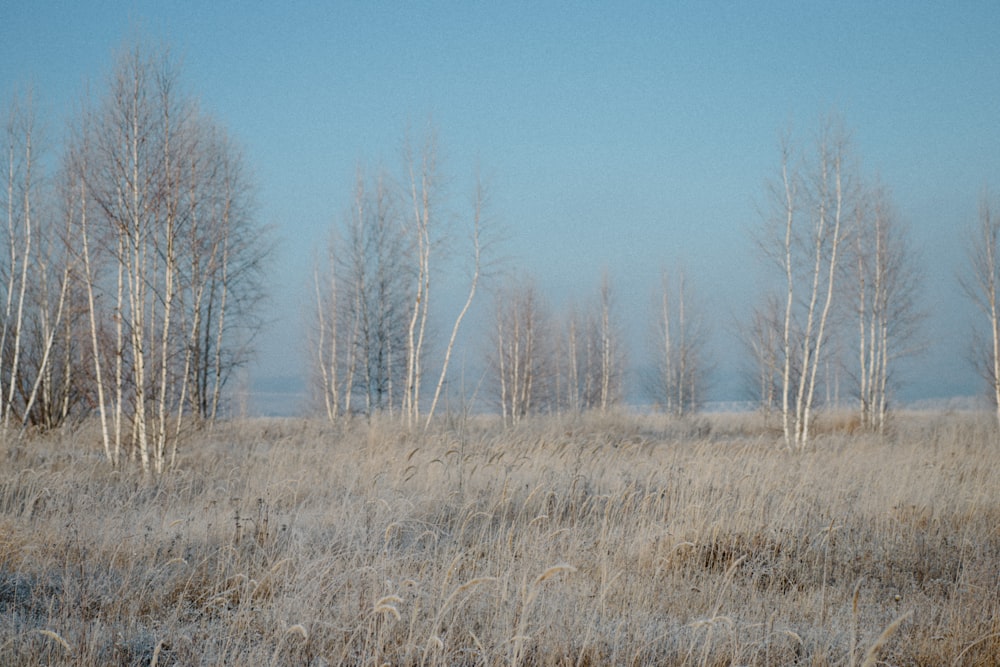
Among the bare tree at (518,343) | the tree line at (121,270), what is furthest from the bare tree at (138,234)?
the bare tree at (518,343)

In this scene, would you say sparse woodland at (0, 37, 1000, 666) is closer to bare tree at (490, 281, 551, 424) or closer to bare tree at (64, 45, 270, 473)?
bare tree at (64, 45, 270, 473)

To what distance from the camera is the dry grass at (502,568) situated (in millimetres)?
3008

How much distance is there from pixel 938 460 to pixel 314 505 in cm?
885

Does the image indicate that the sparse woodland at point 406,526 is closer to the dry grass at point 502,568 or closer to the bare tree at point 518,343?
the dry grass at point 502,568

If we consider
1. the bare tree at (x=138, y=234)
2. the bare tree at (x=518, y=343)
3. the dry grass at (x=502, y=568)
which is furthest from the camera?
the bare tree at (x=518, y=343)

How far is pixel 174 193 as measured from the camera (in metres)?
9.10

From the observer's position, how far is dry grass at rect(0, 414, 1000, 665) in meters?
3.01

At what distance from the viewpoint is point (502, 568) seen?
415cm

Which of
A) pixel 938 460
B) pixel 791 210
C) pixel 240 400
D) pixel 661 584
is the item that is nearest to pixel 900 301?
pixel 791 210

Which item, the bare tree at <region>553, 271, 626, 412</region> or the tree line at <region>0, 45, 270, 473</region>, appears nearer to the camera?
the tree line at <region>0, 45, 270, 473</region>

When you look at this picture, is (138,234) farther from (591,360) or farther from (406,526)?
(591,360)

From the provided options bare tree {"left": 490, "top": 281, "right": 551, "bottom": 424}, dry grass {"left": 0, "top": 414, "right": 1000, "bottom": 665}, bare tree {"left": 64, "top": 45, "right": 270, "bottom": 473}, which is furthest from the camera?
bare tree {"left": 490, "top": 281, "right": 551, "bottom": 424}

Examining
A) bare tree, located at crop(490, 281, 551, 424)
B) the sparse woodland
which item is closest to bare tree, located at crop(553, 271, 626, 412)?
bare tree, located at crop(490, 281, 551, 424)

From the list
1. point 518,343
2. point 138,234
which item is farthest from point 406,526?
point 518,343
